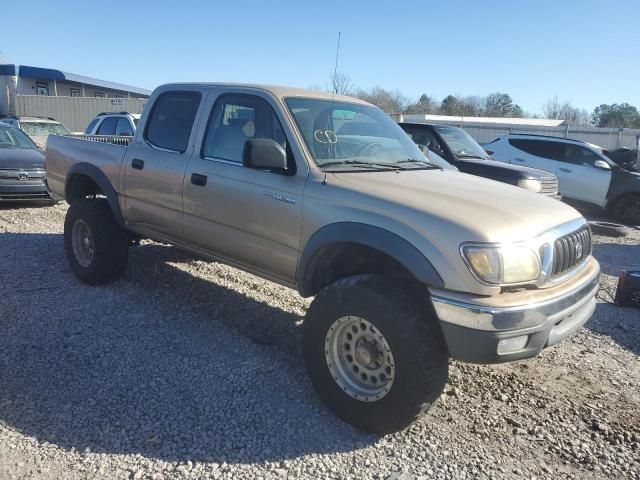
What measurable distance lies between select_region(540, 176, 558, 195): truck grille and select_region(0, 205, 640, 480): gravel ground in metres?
4.91

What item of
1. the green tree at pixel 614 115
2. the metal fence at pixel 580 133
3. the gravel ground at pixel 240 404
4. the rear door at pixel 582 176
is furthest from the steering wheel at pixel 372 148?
the green tree at pixel 614 115

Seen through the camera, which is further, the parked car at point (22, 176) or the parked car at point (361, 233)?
the parked car at point (22, 176)

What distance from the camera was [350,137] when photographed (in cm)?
405

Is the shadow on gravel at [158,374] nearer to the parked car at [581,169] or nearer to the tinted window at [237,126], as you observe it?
the tinted window at [237,126]

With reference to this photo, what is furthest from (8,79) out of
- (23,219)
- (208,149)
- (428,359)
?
(428,359)

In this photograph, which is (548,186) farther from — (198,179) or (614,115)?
(614,115)

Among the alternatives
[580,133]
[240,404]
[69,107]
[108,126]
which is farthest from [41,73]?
[240,404]

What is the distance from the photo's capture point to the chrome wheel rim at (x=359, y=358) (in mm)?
3098

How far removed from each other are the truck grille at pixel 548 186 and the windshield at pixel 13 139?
1003 centimetres

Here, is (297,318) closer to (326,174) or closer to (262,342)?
(262,342)

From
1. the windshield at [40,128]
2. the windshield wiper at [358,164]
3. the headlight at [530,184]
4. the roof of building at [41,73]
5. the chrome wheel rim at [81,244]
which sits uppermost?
the roof of building at [41,73]

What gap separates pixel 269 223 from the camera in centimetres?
377

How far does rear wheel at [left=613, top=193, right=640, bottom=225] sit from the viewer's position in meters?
11.6

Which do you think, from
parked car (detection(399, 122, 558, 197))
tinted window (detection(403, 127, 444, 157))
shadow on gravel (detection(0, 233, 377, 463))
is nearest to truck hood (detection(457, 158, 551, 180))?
parked car (detection(399, 122, 558, 197))
